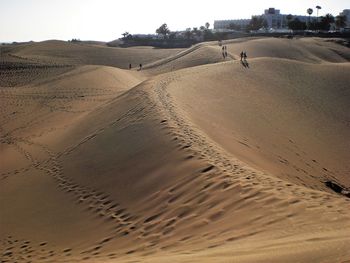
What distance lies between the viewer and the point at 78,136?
15.7 meters

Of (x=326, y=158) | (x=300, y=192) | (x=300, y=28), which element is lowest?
(x=326, y=158)

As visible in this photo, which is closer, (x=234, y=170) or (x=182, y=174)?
(x=234, y=170)

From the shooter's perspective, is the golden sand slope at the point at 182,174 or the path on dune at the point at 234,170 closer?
the golden sand slope at the point at 182,174

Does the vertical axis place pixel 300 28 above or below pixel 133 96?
above

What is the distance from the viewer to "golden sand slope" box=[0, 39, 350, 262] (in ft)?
21.6

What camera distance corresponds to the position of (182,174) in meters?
9.37

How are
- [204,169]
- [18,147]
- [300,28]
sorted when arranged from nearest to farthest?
[204,169]
[18,147]
[300,28]

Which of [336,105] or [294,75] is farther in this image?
[294,75]

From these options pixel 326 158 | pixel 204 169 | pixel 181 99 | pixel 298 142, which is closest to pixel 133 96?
pixel 181 99

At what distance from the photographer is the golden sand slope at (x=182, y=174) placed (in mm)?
6570

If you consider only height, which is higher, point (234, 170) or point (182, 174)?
point (234, 170)

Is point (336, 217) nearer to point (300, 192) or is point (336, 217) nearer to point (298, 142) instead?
point (300, 192)

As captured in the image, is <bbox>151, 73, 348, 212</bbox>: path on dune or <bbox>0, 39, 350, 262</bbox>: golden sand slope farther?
<bbox>151, 73, 348, 212</bbox>: path on dune

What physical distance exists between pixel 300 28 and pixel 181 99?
79123 mm
